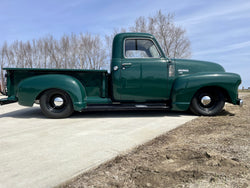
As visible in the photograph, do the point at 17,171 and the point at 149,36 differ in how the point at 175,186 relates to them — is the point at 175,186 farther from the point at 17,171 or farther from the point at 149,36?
the point at 149,36

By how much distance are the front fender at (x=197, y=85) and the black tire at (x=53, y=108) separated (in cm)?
249

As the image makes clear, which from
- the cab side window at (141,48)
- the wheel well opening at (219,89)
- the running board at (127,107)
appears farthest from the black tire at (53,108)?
the wheel well opening at (219,89)

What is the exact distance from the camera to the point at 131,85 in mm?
4168

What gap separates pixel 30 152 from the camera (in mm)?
2080

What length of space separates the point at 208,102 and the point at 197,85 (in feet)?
2.25

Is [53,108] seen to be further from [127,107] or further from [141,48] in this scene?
[141,48]

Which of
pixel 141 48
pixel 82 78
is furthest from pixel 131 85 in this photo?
pixel 82 78

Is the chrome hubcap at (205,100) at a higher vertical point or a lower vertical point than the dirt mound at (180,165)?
higher

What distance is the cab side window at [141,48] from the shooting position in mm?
4358

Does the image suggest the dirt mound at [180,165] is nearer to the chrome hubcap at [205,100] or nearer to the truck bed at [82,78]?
the chrome hubcap at [205,100]

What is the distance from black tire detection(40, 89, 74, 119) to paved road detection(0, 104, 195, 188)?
560 millimetres

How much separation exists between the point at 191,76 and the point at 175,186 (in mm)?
3202

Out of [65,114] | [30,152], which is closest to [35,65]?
[65,114]

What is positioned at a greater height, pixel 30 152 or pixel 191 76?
pixel 191 76
